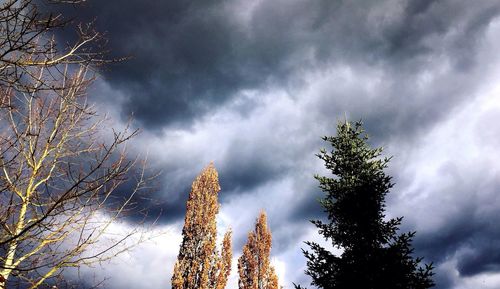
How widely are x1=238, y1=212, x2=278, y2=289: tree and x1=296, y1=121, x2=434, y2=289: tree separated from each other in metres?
11.1

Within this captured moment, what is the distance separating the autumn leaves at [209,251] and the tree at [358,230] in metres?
8.01

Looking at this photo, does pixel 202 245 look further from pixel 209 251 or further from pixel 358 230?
pixel 358 230

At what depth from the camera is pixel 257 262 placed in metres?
19.2

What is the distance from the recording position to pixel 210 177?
18188mm

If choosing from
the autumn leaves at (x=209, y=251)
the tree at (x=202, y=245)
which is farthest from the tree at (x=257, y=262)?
the tree at (x=202, y=245)

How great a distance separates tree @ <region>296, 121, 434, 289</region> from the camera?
7.41 metres

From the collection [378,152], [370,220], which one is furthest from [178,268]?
[378,152]

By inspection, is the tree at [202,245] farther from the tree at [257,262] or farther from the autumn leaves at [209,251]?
the tree at [257,262]

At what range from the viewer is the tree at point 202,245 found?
1413 cm

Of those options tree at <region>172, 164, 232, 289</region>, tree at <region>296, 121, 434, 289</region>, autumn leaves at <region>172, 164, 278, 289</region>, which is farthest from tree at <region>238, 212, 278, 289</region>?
tree at <region>296, 121, 434, 289</region>

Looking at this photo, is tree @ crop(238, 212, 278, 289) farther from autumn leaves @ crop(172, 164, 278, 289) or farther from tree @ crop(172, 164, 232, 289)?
tree @ crop(172, 164, 232, 289)

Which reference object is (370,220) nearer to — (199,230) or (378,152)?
(378,152)

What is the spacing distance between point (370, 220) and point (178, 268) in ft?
32.9

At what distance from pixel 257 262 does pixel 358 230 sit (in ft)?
40.2
